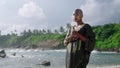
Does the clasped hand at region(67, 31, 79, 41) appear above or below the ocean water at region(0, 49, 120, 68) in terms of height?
above

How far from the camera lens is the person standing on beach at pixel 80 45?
634 cm

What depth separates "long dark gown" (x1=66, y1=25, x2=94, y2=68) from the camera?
20.8ft

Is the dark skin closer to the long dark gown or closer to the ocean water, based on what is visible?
the long dark gown

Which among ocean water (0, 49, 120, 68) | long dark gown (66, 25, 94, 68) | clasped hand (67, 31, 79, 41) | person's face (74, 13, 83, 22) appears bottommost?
ocean water (0, 49, 120, 68)

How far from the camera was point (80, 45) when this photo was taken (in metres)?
6.39

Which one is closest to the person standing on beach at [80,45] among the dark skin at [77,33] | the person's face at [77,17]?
the dark skin at [77,33]

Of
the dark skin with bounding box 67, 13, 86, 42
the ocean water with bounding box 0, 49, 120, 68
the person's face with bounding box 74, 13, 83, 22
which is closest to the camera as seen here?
the dark skin with bounding box 67, 13, 86, 42

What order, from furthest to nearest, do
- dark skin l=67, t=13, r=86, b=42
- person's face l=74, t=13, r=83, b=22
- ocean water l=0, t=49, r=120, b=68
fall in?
1. ocean water l=0, t=49, r=120, b=68
2. person's face l=74, t=13, r=83, b=22
3. dark skin l=67, t=13, r=86, b=42

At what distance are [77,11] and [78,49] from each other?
76 centimetres

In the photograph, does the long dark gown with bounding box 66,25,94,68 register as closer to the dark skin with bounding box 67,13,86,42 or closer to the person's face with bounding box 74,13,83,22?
the dark skin with bounding box 67,13,86,42

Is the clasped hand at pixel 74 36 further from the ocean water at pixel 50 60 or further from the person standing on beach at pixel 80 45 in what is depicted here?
the ocean water at pixel 50 60

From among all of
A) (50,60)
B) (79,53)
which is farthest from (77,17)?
(50,60)

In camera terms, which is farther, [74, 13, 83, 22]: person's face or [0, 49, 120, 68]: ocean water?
[0, 49, 120, 68]: ocean water

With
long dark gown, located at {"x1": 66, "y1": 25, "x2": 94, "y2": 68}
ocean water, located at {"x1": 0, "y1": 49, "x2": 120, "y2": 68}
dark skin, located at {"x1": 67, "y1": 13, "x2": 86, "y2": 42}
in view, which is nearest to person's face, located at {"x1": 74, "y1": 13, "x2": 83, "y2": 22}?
dark skin, located at {"x1": 67, "y1": 13, "x2": 86, "y2": 42}
